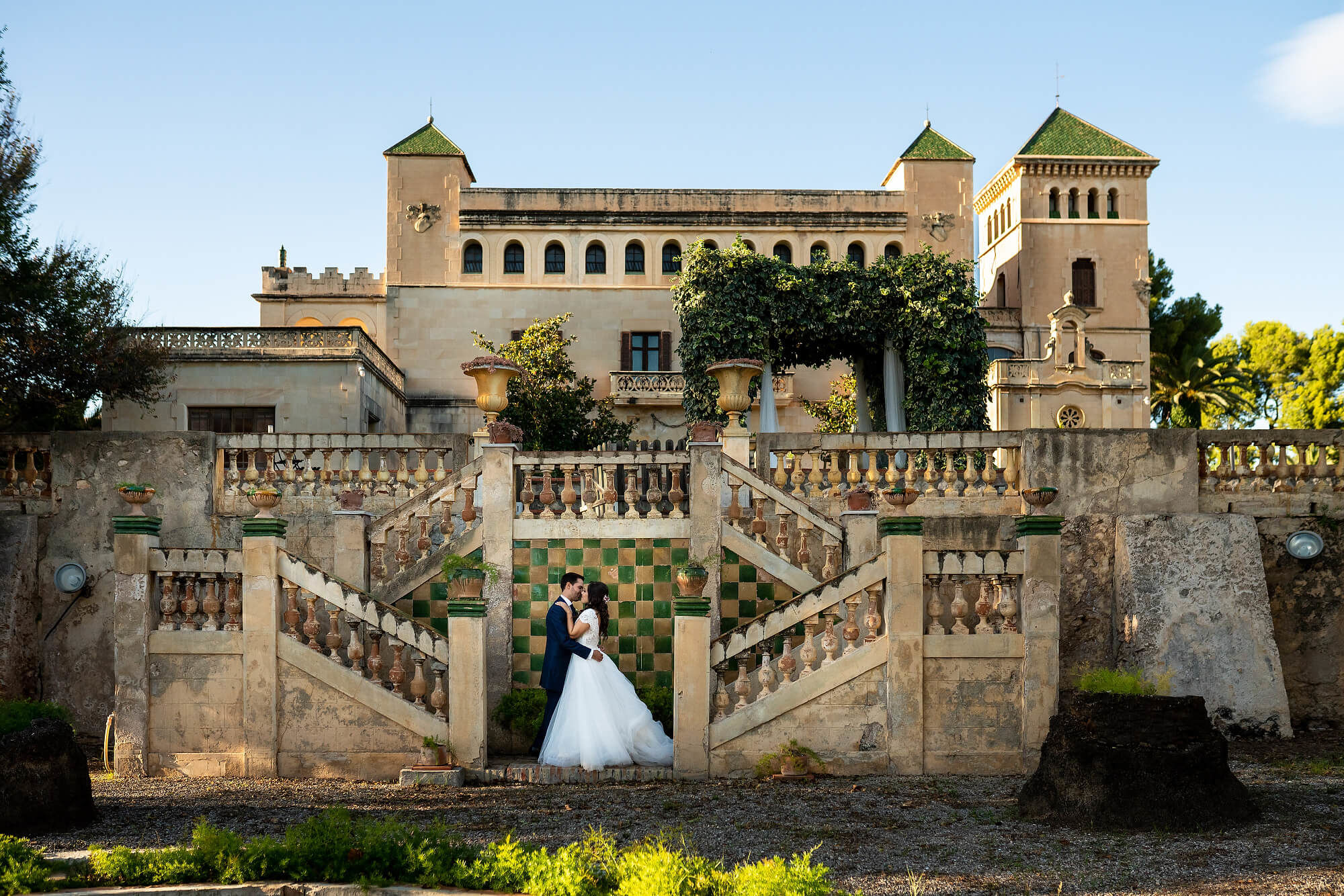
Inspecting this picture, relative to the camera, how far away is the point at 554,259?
3712 cm

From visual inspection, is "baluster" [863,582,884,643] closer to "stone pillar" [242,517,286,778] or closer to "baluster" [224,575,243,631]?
Result: "stone pillar" [242,517,286,778]

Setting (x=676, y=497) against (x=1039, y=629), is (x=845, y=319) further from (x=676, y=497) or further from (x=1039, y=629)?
(x=1039, y=629)

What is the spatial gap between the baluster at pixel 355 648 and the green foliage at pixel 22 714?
2.64m

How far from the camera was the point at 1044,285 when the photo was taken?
42.3 m

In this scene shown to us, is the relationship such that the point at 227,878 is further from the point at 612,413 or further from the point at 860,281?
the point at 612,413

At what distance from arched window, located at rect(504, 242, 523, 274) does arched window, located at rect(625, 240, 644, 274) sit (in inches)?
132

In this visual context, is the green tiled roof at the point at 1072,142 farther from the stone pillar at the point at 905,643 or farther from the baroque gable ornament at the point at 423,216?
the stone pillar at the point at 905,643

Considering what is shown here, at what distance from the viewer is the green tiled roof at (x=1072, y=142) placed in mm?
43188

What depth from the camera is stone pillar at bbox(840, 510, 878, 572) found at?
13.2 metres

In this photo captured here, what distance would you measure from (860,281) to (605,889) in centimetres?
1991

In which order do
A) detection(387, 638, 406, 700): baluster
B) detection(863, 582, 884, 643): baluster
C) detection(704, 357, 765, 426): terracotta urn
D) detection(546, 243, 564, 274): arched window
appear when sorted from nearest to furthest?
detection(863, 582, 884, 643): baluster < detection(387, 638, 406, 700): baluster < detection(704, 357, 765, 426): terracotta urn < detection(546, 243, 564, 274): arched window

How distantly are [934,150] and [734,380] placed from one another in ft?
88.0

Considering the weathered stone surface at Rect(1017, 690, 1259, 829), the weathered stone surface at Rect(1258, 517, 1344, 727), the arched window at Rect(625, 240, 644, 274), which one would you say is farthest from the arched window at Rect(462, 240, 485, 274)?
the weathered stone surface at Rect(1017, 690, 1259, 829)

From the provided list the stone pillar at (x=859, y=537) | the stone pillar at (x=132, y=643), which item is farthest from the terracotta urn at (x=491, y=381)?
the stone pillar at (x=859, y=537)
